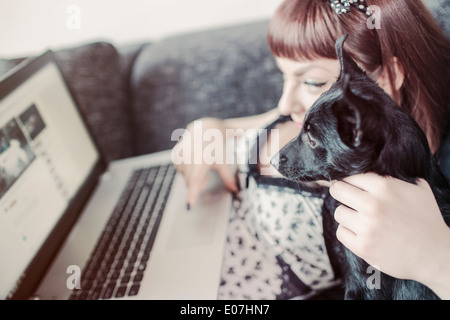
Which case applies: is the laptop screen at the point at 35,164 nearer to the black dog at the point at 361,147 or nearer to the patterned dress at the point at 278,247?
the patterned dress at the point at 278,247

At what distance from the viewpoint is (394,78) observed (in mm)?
786

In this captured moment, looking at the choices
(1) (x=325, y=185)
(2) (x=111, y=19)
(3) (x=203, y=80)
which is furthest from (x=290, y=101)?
(2) (x=111, y=19)

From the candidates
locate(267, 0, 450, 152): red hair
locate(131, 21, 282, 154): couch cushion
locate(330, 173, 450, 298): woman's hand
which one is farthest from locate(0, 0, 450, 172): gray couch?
locate(330, 173, 450, 298): woman's hand

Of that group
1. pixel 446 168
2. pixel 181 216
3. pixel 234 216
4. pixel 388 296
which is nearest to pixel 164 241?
pixel 181 216

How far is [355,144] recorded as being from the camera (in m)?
0.52

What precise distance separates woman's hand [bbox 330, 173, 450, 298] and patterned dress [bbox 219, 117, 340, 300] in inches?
9.1

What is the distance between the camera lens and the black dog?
527 millimetres

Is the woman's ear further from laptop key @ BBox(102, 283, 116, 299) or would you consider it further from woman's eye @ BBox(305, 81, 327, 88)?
laptop key @ BBox(102, 283, 116, 299)

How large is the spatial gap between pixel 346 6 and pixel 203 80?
32.1 inches

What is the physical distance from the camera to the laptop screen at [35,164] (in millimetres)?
841

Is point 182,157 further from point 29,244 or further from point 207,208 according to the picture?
point 29,244

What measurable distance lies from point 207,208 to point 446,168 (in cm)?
61

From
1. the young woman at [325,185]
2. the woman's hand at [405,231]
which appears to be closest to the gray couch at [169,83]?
the young woman at [325,185]

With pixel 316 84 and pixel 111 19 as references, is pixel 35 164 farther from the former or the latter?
pixel 111 19
